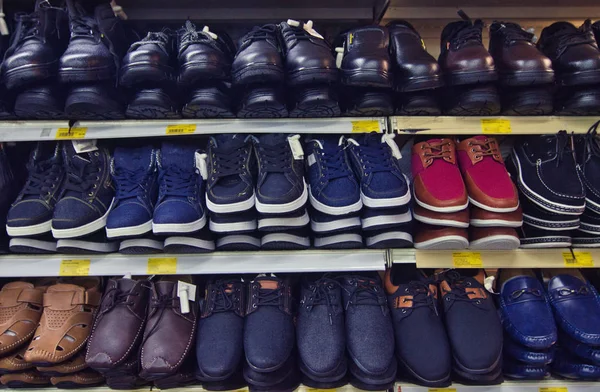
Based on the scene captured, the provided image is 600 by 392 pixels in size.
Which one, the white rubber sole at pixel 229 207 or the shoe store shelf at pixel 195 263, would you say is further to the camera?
the shoe store shelf at pixel 195 263

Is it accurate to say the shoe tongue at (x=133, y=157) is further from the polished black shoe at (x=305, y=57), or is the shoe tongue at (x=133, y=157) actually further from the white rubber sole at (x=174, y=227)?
the polished black shoe at (x=305, y=57)

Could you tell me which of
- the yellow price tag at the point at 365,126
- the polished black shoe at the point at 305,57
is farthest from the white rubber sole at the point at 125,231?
the yellow price tag at the point at 365,126

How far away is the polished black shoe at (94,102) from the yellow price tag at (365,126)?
72 centimetres

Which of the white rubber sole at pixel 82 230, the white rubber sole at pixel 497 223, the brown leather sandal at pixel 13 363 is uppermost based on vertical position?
the white rubber sole at pixel 82 230

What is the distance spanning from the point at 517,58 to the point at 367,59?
46 cm

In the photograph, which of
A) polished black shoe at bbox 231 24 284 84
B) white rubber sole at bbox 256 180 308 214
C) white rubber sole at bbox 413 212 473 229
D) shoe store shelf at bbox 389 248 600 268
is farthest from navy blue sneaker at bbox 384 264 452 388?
polished black shoe at bbox 231 24 284 84

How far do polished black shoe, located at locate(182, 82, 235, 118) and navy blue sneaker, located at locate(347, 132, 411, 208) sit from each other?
420 millimetres

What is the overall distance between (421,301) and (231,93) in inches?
35.3

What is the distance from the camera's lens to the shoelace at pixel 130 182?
4.13 ft

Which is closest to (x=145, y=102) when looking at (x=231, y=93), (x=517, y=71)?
(x=231, y=93)

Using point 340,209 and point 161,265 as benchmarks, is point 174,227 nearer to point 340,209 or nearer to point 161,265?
point 161,265

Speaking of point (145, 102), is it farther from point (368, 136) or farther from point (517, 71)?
point (517, 71)

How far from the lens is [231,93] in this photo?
4.15 ft

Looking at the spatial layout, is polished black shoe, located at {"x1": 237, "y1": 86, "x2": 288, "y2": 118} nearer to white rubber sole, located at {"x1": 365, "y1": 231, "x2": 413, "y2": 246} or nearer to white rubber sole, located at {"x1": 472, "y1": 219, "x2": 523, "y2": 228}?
white rubber sole, located at {"x1": 365, "y1": 231, "x2": 413, "y2": 246}
